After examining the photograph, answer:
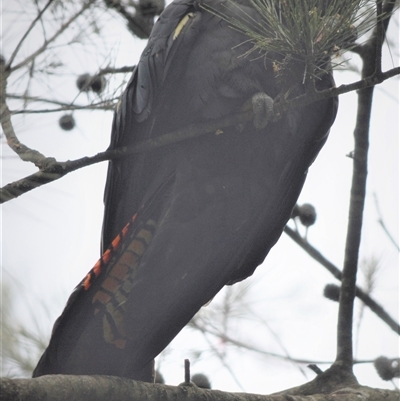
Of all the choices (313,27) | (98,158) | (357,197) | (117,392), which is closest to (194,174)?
(357,197)

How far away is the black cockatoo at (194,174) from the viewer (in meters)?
2.32

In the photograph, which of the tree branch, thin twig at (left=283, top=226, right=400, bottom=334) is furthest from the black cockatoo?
the tree branch

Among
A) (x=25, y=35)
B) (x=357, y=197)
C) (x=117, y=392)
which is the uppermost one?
(x=25, y=35)

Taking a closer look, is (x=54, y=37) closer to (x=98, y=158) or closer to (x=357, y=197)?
(x=98, y=158)

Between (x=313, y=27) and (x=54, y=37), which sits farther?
(x=54, y=37)

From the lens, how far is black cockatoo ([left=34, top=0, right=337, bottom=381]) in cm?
232

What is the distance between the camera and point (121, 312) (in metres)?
2.19

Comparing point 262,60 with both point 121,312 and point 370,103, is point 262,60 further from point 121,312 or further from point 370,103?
point 121,312

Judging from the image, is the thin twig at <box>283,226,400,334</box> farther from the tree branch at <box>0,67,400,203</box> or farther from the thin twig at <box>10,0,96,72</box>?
the thin twig at <box>10,0,96,72</box>

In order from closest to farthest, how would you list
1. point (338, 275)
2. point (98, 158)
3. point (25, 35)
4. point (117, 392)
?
point (117, 392), point (98, 158), point (25, 35), point (338, 275)

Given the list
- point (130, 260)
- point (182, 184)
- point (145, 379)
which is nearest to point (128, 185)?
point (182, 184)

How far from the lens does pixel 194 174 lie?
258 cm

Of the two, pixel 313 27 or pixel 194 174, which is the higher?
pixel 194 174

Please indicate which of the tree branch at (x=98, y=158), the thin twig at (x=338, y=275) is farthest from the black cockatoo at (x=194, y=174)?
the tree branch at (x=98, y=158)
